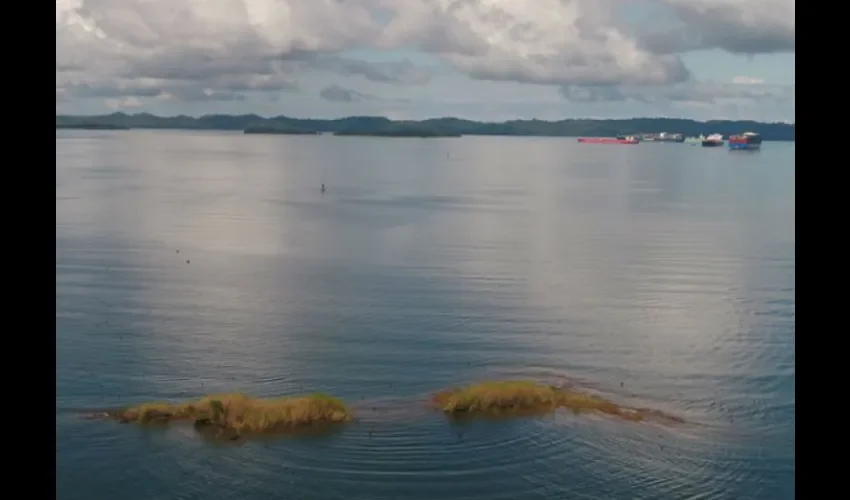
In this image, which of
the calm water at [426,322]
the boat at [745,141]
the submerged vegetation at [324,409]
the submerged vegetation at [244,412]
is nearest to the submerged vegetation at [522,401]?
the submerged vegetation at [324,409]

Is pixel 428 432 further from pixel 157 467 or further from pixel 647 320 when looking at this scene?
pixel 647 320

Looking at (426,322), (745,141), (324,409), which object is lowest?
(324,409)

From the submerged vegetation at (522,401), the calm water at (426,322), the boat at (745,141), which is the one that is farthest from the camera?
the boat at (745,141)

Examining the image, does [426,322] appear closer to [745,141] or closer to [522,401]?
[522,401]

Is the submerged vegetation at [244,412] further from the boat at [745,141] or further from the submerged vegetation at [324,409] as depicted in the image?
the boat at [745,141]

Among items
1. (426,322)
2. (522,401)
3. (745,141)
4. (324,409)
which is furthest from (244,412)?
(745,141)

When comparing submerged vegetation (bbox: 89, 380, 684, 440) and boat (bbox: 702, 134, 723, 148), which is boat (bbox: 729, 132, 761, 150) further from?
submerged vegetation (bbox: 89, 380, 684, 440)

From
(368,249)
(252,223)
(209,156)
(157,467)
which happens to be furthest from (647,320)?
(209,156)
